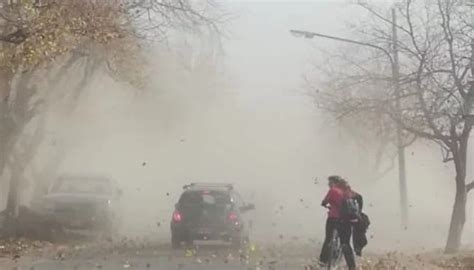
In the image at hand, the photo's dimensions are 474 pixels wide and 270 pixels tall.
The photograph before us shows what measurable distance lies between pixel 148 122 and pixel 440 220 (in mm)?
14799

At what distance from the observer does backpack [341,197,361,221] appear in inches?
580

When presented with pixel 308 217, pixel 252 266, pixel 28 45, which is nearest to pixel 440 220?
pixel 308 217

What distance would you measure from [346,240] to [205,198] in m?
7.93

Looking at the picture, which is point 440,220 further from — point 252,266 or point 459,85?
point 252,266

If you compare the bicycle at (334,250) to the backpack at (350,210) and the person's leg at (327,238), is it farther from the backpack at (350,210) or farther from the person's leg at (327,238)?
the backpack at (350,210)

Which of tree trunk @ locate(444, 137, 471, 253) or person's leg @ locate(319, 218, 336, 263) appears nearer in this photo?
person's leg @ locate(319, 218, 336, 263)

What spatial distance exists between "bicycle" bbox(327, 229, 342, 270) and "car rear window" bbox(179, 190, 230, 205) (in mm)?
A: 7338

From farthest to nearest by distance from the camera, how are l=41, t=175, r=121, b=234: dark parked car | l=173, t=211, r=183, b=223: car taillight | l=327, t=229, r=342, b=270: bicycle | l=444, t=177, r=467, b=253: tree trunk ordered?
1. l=41, t=175, r=121, b=234: dark parked car
2. l=444, t=177, r=467, b=253: tree trunk
3. l=173, t=211, r=183, b=223: car taillight
4. l=327, t=229, r=342, b=270: bicycle

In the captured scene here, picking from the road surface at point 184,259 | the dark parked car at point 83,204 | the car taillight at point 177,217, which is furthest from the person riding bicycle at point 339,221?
the dark parked car at point 83,204

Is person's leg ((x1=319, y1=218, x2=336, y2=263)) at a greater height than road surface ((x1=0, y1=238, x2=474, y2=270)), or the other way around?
person's leg ((x1=319, y1=218, x2=336, y2=263))

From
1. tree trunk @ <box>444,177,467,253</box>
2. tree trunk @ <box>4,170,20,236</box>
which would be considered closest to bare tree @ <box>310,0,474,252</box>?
tree trunk @ <box>444,177,467,253</box>

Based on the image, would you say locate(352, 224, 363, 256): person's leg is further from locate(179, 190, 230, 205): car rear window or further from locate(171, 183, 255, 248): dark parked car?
locate(179, 190, 230, 205): car rear window

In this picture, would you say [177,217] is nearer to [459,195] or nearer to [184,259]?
[184,259]

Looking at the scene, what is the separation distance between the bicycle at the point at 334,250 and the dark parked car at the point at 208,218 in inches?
266
